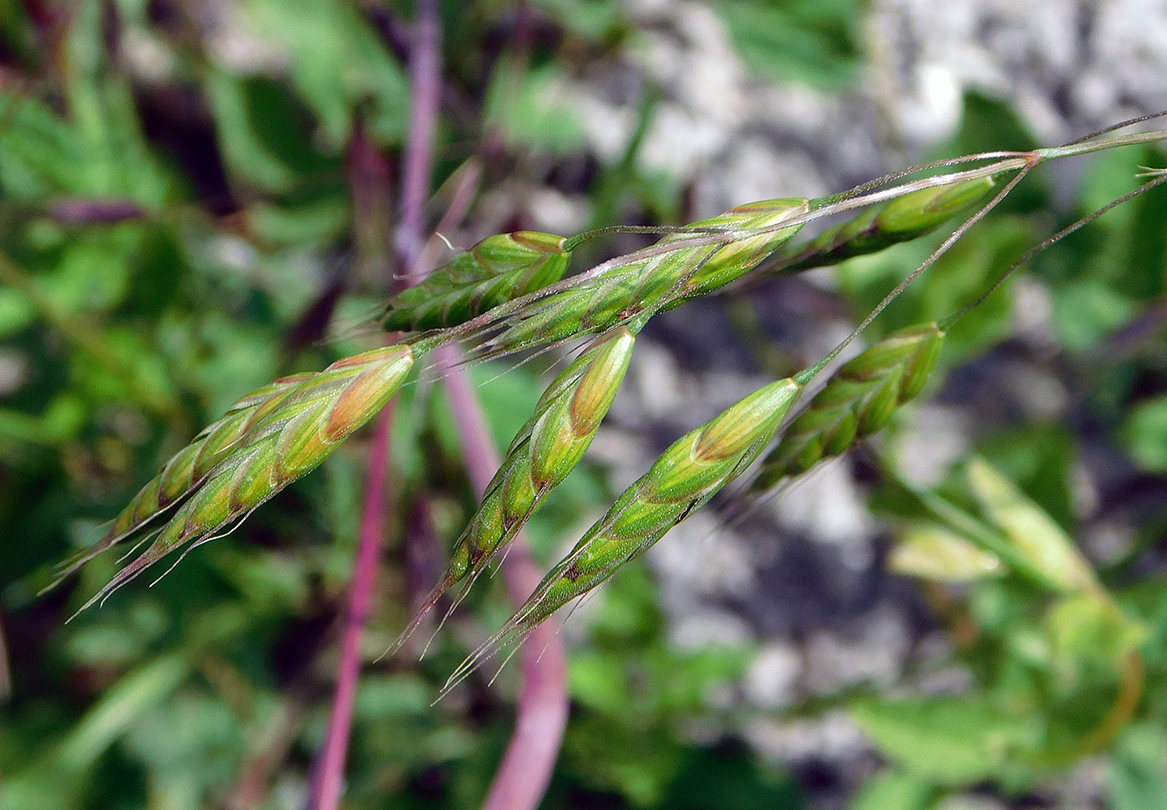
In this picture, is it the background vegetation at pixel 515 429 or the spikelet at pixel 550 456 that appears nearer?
the spikelet at pixel 550 456

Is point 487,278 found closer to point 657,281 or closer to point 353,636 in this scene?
point 657,281

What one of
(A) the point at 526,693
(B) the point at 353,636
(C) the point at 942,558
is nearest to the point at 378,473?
(B) the point at 353,636

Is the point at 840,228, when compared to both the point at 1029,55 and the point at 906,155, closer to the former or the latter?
the point at 906,155

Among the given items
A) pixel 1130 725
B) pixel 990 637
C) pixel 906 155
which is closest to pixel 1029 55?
pixel 906 155

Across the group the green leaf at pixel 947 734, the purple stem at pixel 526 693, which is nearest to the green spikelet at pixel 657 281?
the purple stem at pixel 526 693

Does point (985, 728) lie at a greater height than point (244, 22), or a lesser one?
lesser

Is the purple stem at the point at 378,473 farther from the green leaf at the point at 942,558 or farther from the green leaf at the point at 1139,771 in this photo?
the green leaf at the point at 1139,771
